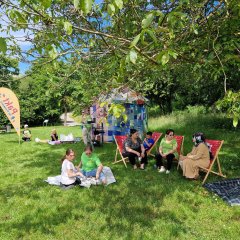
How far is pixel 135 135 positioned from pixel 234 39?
16.9 ft

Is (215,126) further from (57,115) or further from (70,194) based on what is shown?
(57,115)

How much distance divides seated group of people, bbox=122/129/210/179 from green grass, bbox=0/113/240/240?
1.03ft

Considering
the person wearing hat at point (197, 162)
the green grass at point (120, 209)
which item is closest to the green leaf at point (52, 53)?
the green grass at point (120, 209)

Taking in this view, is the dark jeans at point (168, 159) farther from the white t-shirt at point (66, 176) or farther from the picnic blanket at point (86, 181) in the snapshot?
the white t-shirt at point (66, 176)

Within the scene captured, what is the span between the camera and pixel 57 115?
48844 mm

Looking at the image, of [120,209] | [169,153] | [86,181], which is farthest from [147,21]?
[169,153]

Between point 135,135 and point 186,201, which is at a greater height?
point 135,135

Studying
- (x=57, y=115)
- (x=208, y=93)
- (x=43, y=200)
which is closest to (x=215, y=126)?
(x=208, y=93)

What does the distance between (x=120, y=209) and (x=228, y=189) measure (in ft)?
8.56

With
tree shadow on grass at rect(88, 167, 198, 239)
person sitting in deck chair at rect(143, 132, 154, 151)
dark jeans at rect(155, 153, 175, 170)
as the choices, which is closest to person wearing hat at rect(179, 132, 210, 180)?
tree shadow on grass at rect(88, 167, 198, 239)

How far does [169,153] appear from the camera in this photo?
8.63 m

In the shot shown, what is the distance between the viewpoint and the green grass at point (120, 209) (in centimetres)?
488

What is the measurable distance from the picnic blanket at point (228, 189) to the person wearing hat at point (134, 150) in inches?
97.2

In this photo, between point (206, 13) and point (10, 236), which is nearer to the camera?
point (10, 236)
